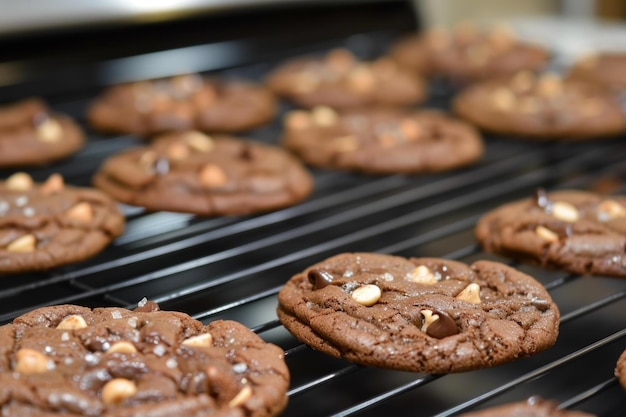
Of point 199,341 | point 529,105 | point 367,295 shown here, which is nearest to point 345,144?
point 529,105

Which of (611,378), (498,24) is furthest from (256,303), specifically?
(498,24)

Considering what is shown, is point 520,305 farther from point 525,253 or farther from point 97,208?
point 97,208

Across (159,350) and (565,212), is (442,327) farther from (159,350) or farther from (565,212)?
(565,212)

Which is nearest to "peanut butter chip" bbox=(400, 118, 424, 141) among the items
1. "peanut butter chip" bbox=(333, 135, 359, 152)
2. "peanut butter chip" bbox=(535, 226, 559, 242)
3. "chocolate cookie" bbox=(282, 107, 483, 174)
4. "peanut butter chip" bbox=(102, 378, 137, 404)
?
"chocolate cookie" bbox=(282, 107, 483, 174)

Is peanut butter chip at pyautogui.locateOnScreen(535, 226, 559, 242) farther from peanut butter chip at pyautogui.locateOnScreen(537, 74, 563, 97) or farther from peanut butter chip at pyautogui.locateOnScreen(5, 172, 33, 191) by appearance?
peanut butter chip at pyautogui.locateOnScreen(5, 172, 33, 191)

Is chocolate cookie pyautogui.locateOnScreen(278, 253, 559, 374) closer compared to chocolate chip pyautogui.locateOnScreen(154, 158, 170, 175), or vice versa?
chocolate cookie pyautogui.locateOnScreen(278, 253, 559, 374)

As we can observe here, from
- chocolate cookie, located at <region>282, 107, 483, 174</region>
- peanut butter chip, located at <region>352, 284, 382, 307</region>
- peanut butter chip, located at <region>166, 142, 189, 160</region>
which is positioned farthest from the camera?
chocolate cookie, located at <region>282, 107, 483, 174</region>

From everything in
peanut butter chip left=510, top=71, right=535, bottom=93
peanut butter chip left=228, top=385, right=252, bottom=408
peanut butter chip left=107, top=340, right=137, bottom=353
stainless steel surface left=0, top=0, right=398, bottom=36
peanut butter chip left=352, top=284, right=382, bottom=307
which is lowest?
peanut butter chip left=510, top=71, right=535, bottom=93
